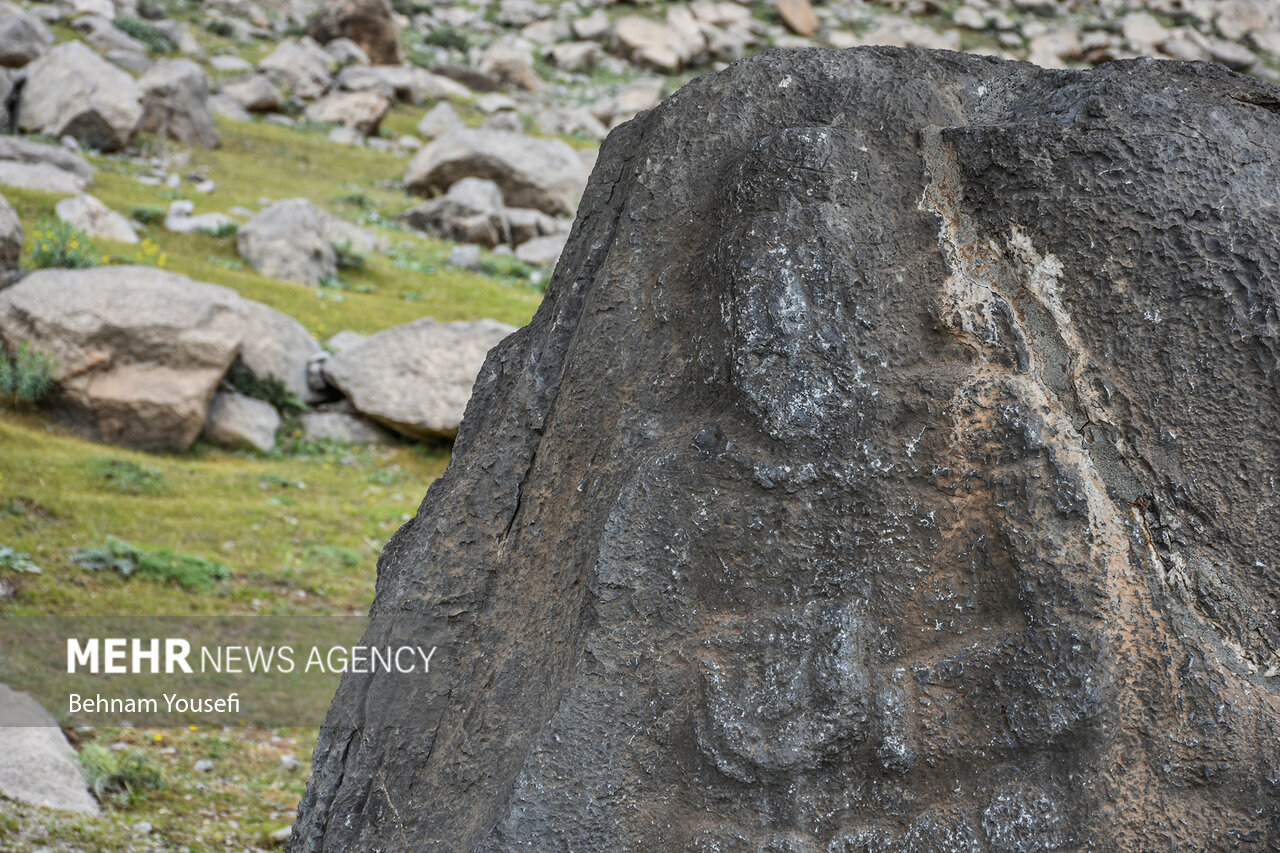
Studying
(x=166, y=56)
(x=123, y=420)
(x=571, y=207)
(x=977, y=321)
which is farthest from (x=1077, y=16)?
(x=977, y=321)

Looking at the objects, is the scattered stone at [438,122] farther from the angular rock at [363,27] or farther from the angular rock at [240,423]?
the angular rock at [240,423]

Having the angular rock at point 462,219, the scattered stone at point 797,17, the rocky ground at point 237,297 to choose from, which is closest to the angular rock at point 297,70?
the rocky ground at point 237,297

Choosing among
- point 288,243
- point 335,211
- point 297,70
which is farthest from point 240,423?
point 297,70

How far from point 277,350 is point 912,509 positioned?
7.38 m

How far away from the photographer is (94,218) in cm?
1023

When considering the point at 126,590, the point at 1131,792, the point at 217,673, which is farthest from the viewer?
the point at 126,590

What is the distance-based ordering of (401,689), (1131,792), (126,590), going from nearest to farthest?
(1131,792)
(401,689)
(126,590)

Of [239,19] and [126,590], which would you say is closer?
[126,590]

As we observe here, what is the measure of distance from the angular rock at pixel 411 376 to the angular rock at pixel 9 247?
91.4 inches

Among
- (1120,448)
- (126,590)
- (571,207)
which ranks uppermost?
(1120,448)

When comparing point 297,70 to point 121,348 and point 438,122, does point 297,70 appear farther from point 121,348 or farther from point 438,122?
point 121,348

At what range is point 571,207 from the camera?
50.5 ft

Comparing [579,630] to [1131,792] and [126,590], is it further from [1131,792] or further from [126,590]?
[126,590]

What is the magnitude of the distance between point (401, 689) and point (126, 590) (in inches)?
150
